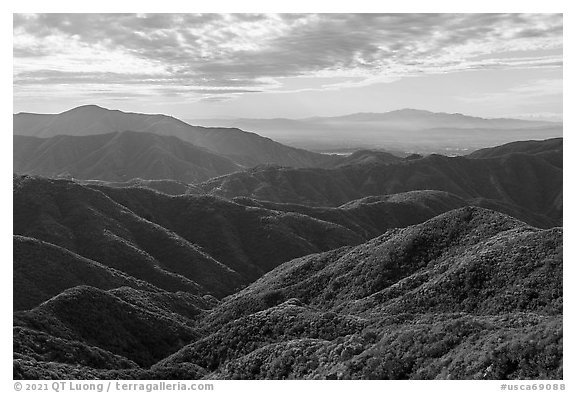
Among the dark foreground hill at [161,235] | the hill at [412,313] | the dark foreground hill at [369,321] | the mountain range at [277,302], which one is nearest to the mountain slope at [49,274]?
the dark foreground hill at [161,235]

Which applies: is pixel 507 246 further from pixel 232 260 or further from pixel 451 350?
pixel 232 260

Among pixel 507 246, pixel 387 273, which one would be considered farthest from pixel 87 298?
pixel 507 246

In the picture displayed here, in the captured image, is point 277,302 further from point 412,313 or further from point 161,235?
point 161,235

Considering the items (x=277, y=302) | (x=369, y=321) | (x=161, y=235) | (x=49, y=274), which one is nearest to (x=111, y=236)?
(x=161, y=235)

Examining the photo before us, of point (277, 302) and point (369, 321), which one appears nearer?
point (369, 321)

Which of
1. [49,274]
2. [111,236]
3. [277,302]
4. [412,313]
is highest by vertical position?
[412,313]

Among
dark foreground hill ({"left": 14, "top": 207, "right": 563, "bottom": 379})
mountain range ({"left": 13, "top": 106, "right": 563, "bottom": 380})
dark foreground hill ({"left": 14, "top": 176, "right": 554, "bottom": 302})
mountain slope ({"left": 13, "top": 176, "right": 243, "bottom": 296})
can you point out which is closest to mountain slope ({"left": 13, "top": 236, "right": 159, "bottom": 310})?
dark foreground hill ({"left": 14, "top": 176, "right": 554, "bottom": 302})

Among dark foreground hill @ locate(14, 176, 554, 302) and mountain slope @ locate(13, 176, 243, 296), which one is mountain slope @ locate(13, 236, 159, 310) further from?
mountain slope @ locate(13, 176, 243, 296)
